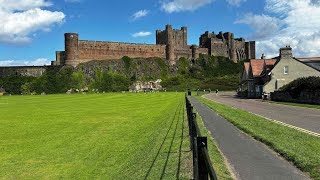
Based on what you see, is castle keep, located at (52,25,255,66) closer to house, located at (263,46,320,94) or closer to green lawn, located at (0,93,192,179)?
house, located at (263,46,320,94)

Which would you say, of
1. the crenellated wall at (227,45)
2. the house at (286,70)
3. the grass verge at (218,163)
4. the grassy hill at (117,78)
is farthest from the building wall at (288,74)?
the crenellated wall at (227,45)

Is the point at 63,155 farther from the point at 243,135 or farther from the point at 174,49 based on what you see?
the point at 174,49

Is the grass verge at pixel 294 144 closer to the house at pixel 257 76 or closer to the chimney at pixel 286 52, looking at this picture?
the chimney at pixel 286 52

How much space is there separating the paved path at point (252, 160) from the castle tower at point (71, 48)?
10350 cm

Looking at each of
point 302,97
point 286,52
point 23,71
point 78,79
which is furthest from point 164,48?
point 302,97

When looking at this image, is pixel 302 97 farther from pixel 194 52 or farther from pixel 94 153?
pixel 194 52

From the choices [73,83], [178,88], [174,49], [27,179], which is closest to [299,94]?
[27,179]

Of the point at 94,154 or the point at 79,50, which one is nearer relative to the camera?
the point at 94,154

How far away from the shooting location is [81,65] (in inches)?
4483

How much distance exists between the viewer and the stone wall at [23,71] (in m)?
117

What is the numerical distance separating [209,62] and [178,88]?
40264 mm

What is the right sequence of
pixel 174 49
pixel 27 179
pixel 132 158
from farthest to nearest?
pixel 174 49 → pixel 132 158 → pixel 27 179

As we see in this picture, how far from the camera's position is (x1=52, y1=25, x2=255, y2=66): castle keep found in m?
114

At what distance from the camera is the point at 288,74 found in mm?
51781
